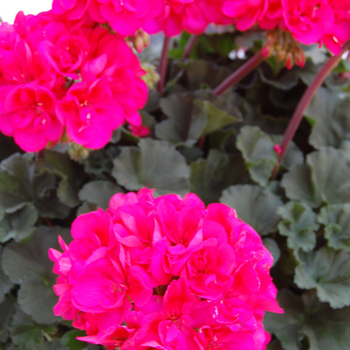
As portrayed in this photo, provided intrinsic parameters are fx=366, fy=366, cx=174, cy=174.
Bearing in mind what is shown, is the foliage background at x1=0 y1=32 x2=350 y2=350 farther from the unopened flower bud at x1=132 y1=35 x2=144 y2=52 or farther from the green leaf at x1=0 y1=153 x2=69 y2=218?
the unopened flower bud at x1=132 y1=35 x2=144 y2=52

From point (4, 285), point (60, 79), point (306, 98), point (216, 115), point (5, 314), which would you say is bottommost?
point (5, 314)

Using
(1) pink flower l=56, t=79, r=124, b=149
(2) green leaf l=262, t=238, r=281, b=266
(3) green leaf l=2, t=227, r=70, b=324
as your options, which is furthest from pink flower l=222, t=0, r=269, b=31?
(3) green leaf l=2, t=227, r=70, b=324

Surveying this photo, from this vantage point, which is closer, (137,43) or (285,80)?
(137,43)

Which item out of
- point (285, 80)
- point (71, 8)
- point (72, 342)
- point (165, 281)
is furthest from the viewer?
point (285, 80)

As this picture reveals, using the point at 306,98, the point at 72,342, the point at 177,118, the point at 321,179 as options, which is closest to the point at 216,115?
the point at 177,118

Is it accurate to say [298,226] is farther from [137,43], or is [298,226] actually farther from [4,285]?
[4,285]

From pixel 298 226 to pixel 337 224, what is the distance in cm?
10

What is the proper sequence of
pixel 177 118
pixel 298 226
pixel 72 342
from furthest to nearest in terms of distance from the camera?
pixel 177 118 → pixel 298 226 → pixel 72 342

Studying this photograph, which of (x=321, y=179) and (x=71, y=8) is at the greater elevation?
(x=71, y=8)

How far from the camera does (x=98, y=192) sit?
0.97 meters

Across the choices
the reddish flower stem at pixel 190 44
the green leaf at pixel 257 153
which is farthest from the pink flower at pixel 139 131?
the reddish flower stem at pixel 190 44

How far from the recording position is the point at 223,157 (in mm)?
1100

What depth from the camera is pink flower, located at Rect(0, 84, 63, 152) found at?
23.6 inches

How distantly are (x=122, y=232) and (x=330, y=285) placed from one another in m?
0.62
